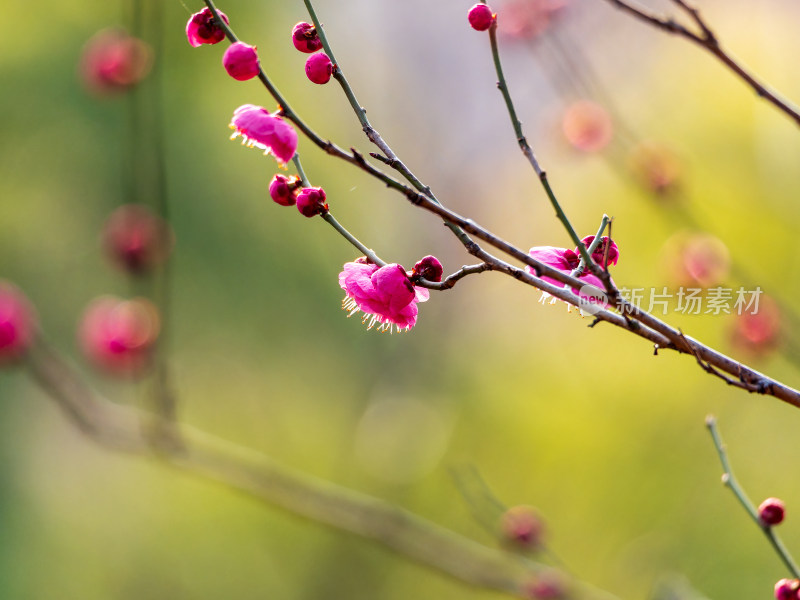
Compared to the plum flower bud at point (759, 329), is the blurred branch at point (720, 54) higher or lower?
higher

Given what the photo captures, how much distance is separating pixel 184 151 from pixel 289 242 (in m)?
0.72

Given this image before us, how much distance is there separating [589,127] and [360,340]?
6.77 ft

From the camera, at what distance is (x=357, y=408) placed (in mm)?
3887

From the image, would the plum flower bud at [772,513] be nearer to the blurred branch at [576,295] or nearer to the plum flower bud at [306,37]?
the blurred branch at [576,295]

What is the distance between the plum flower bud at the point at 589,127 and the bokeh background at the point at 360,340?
85cm

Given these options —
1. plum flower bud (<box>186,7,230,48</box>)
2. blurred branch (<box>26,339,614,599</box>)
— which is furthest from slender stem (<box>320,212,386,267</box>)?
blurred branch (<box>26,339,614,599</box>)

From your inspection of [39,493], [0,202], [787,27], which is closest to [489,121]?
[787,27]

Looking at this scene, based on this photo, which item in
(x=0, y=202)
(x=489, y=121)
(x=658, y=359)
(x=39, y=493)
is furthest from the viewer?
(x=489, y=121)

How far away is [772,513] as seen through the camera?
0.99 metres

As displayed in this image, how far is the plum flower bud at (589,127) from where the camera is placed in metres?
2.31

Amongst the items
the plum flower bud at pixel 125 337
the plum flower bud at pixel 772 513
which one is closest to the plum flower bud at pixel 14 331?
the plum flower bud at pixel 125 337

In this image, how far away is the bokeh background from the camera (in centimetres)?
328

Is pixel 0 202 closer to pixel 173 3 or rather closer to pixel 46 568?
pixel 173 3

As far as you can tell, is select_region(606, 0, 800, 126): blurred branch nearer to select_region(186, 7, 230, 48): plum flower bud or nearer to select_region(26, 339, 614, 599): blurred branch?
select_region(186, 7, 230, 48): plum flower bud
